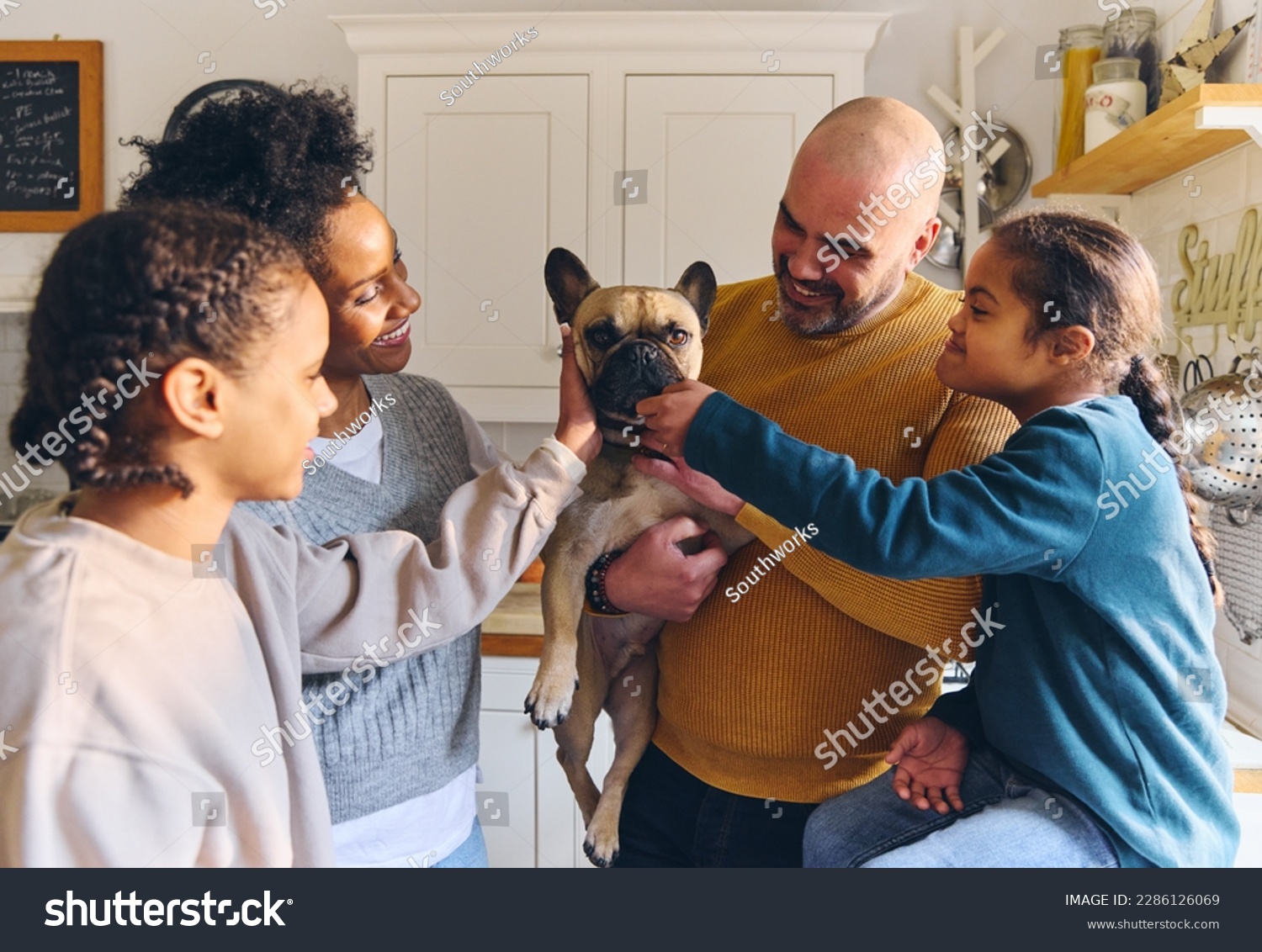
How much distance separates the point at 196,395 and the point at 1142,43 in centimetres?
237

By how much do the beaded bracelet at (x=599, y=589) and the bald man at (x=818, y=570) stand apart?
32 mm

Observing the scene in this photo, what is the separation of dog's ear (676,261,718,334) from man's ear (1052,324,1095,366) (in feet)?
1.64

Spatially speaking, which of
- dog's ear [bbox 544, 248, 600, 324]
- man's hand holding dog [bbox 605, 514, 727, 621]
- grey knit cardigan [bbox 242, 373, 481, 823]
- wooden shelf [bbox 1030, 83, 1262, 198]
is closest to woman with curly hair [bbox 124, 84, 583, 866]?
grey knit cardigan [bbox 242, 373, 481, 823]

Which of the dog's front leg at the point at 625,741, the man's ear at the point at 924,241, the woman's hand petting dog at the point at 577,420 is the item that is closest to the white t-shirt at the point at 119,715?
the woman's hand petting dog at the point at 577,420

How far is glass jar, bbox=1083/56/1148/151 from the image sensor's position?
2.20 meters

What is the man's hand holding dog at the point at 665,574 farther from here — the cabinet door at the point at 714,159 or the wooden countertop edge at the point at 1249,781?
the cabinet door at the point at 714,159

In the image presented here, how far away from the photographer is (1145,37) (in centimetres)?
230

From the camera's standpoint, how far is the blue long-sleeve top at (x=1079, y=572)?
0.90 m

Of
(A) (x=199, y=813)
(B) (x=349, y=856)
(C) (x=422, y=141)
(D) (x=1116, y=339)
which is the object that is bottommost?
(B) (x=349, y=856)

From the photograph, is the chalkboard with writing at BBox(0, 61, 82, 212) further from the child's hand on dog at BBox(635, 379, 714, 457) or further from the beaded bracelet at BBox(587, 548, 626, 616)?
the child's hand on dog at BBox(635, 379, 714, 457)

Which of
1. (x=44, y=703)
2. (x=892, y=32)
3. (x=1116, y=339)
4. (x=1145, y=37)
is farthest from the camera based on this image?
(x=892, y=32)

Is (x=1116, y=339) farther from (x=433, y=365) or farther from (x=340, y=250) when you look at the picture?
(x=433, y=365)
